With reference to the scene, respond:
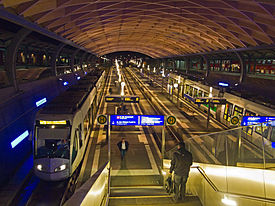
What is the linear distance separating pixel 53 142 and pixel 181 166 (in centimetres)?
591

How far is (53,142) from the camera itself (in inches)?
380

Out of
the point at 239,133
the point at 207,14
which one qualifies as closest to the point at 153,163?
the point at 239,133

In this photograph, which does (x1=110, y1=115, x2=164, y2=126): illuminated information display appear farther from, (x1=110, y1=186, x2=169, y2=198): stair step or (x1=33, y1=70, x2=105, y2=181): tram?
(x1=110, y1=186, x2=169, y2=198): stair step

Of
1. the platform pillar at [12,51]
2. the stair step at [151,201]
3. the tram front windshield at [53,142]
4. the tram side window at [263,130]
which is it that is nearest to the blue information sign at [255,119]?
the tram side window at [263,130]

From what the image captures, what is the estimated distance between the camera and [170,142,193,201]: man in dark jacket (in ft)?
20.5

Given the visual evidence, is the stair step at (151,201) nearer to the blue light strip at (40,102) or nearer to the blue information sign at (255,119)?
the blue information sign at (255,119)

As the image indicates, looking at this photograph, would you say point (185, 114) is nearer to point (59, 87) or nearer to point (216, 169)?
point (59, 87)

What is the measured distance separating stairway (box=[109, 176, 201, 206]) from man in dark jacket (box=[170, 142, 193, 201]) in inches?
17.7

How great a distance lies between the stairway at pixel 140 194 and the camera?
6742 mm

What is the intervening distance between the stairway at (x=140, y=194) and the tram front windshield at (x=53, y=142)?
264 cm

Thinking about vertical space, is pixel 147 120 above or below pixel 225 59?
below

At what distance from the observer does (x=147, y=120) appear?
1006 cm

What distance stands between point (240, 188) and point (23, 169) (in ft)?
34.9

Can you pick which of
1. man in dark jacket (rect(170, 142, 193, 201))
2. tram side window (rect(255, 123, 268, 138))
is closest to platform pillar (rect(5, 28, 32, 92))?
man in dark jacket (rect(170, 142, 193, 201))
